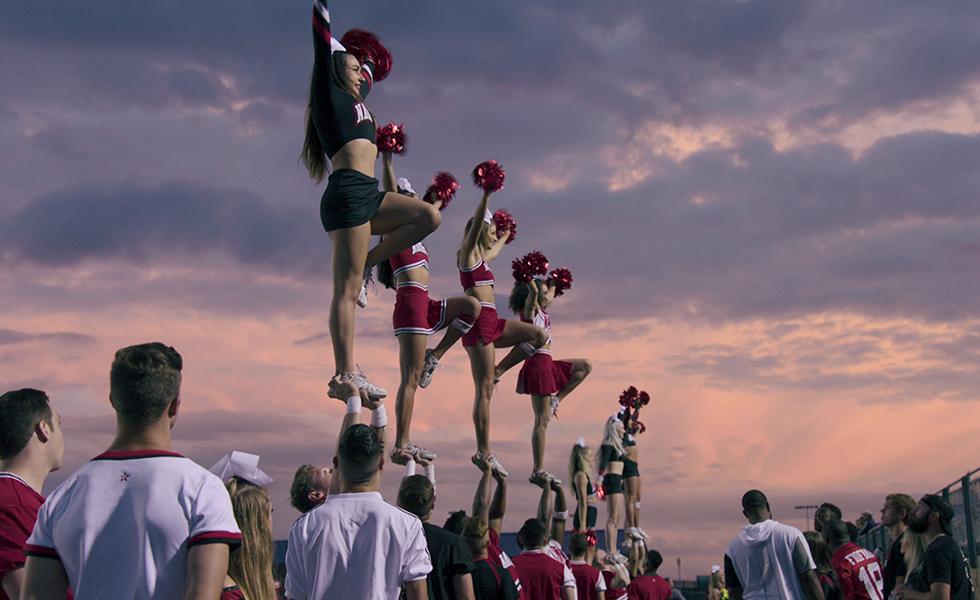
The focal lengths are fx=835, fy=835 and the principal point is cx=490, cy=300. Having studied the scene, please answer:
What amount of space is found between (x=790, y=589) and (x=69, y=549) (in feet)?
18.9

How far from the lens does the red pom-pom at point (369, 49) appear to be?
21.3 feet

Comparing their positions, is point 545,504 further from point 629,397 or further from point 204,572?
point 204,572

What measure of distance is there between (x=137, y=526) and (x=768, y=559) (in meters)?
5.64

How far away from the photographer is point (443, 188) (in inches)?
352

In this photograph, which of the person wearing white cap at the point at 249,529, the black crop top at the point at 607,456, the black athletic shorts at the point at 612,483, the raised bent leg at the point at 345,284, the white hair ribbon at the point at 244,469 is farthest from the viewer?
the black crop top at the point at 607,456

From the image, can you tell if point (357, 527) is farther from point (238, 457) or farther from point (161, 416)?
point (161, 416)

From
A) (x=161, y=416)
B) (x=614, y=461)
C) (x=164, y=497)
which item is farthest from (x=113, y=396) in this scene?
(x=614, y=461)

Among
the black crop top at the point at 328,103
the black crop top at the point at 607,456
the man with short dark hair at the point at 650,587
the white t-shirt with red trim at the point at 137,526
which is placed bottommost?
the man with short dark hair at the point at 650,587

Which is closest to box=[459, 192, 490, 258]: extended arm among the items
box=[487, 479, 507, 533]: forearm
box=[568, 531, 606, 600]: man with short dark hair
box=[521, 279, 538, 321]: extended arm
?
box=[521, 279, 538, 321]: extended arm

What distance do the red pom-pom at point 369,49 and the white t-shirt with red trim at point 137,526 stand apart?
4.66 m

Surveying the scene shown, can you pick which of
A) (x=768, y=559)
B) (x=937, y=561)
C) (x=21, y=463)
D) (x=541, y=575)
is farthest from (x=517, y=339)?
(x=21, y=463)

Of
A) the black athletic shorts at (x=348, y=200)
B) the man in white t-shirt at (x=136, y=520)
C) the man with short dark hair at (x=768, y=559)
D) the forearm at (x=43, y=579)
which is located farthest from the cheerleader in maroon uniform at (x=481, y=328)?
the forearm at (x=43, y=579)

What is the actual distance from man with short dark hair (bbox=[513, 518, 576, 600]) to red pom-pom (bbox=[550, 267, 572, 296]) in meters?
5.06

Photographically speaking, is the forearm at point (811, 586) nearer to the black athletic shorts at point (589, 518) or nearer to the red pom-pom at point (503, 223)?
the red pom-pom at point (503, 223)
